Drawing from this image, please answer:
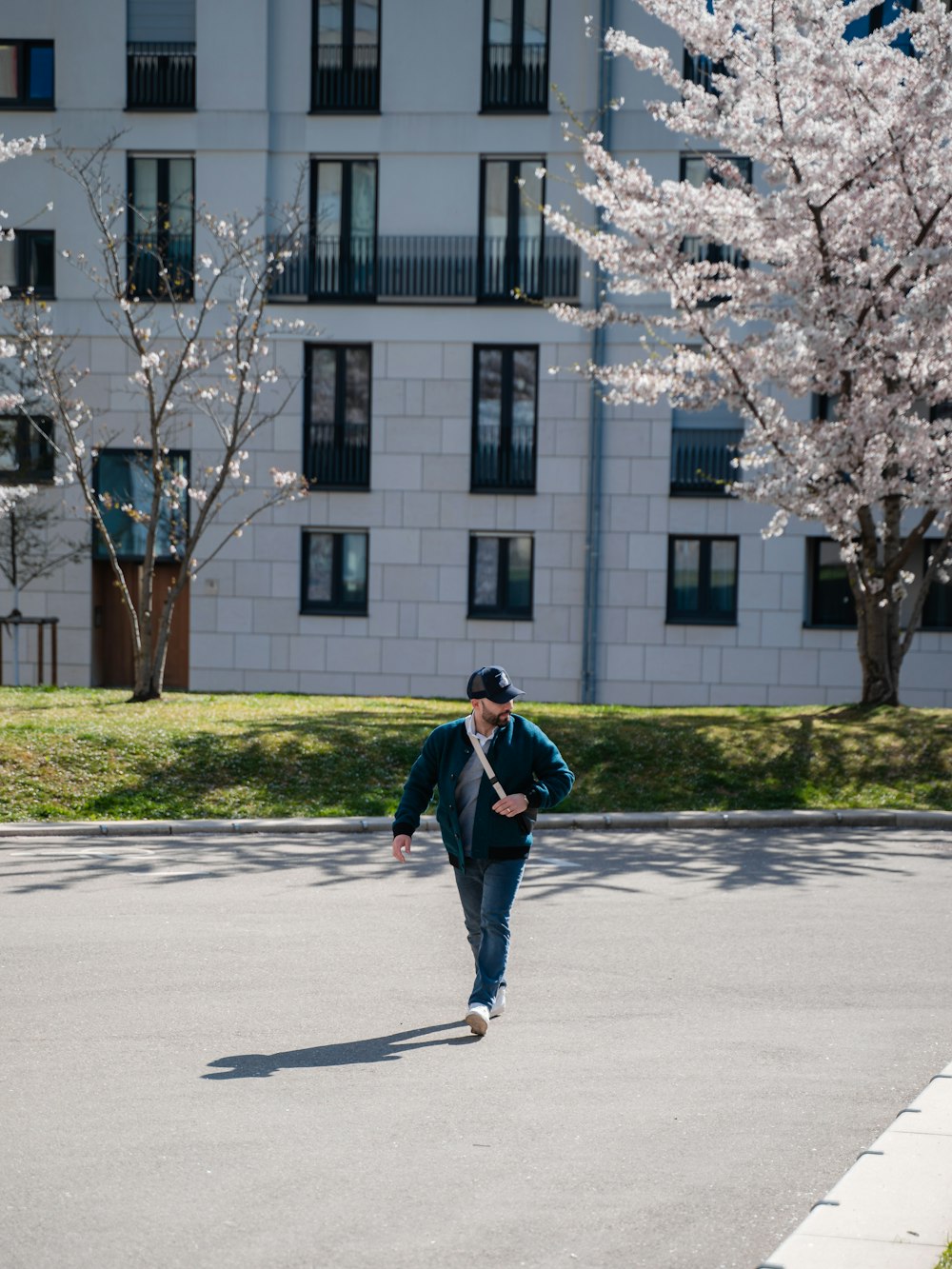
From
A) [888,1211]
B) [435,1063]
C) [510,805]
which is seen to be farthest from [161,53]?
[888,1211]

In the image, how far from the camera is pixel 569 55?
2900 cm

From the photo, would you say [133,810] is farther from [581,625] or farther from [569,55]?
[569,55]

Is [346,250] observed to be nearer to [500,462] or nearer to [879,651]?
[500,462]

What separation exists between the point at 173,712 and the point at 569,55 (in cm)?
1651

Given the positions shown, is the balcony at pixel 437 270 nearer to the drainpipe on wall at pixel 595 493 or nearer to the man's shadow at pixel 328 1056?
the drainpipe on wall at pixel 595 493

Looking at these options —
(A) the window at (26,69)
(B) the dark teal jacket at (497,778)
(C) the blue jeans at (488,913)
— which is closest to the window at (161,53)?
(A) the window at (26,69)

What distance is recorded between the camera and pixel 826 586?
29203 millimetres

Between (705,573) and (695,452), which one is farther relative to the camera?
(705,573)

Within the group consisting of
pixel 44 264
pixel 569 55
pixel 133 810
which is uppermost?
pixel 569 55

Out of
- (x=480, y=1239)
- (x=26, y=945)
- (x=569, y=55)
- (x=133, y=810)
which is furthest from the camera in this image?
(x=569, y=55)

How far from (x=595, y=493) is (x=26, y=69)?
44.1ft

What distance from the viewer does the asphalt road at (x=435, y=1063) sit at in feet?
15.3

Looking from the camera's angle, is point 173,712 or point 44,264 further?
point 44,264

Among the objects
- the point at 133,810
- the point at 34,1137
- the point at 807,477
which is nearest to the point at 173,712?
the point at 133,810
